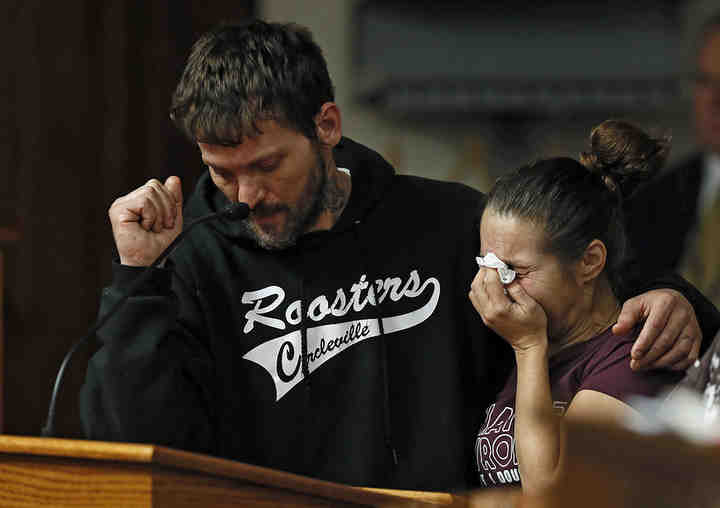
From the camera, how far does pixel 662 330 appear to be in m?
1.27

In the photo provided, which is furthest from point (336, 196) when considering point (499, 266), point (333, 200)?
point (499, 266)

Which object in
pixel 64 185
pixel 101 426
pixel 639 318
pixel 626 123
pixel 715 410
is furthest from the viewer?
pixel 64 185

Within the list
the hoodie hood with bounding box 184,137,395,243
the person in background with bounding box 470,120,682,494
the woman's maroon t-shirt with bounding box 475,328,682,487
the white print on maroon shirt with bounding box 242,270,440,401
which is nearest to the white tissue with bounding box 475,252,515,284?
the person in background with bounding box 470,120,682,494

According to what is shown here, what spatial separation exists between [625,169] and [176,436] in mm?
712

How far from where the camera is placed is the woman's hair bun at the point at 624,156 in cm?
146

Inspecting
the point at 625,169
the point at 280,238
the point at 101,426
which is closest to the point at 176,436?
the point at 101,426

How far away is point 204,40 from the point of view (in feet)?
5.22

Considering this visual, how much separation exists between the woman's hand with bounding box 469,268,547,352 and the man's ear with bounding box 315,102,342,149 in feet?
1.22

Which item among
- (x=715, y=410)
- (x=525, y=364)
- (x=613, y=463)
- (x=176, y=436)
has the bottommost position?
(x=176, y=436)

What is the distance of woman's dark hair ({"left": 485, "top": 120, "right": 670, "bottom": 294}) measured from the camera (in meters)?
1.39

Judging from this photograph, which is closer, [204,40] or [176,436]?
[176,436]

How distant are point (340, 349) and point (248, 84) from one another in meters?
0.41

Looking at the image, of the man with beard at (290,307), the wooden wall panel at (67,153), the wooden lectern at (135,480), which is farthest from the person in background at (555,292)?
the wooden wall panel at (67,153)

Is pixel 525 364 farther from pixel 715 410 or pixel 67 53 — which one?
pixel 67 53
